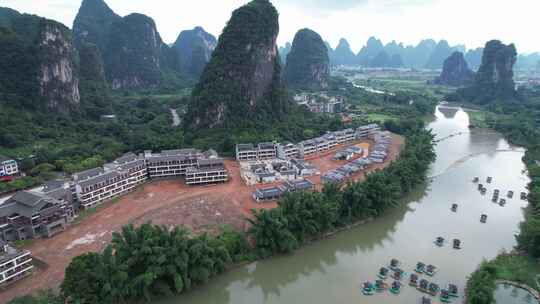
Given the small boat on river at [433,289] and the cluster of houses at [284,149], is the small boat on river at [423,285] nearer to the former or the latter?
the small boat on river at [433,289]

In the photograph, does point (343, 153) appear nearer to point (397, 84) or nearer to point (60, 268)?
point (60, 268)

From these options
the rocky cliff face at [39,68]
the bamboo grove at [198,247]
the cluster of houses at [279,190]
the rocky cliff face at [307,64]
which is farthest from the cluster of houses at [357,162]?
the rocky cliff face at [307,64]

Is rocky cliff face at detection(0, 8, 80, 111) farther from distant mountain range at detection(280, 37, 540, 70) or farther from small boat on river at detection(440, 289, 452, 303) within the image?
distant mountain range at detection(280, 37, 540, 70)

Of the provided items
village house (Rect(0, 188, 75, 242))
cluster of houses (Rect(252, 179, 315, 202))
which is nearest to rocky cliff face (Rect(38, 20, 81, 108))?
village house (Rect(0, 188, 75, 242))

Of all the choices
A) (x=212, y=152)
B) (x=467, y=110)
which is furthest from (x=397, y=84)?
(x=212, y=152)

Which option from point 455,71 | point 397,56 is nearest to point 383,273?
point 455,71

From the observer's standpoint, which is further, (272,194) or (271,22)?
(271,22)
